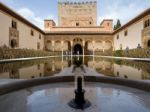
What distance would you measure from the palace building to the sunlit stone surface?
11692mm

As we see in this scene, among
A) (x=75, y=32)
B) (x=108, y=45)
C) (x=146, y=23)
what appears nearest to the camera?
(x=146, y=23)

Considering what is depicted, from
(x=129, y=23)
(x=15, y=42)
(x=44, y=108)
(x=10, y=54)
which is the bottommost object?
(x=44, y=108)

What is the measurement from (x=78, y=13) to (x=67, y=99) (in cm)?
3672

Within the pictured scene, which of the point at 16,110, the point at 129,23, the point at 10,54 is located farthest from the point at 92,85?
the point at 129,23

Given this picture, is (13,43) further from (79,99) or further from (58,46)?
(79,99)

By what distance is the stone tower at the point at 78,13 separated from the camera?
38.5 metres

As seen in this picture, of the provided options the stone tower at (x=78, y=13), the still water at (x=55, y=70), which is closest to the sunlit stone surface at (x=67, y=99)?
the still water at (x=55, y=70)

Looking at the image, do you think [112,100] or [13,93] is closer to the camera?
[112,100]

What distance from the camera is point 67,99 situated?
365 centimetres

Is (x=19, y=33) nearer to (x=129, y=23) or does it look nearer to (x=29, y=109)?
(x=129, y=23)

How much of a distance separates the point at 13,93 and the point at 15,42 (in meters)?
14.3

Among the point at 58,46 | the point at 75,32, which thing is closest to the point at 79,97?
the point at 75,32

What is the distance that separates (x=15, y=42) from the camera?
1748 cm

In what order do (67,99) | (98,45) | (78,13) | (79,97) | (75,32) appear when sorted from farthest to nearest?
1. (78,13)
2. (98,45)
3. (75,32)
4. (67,99)
5. (79,97)
